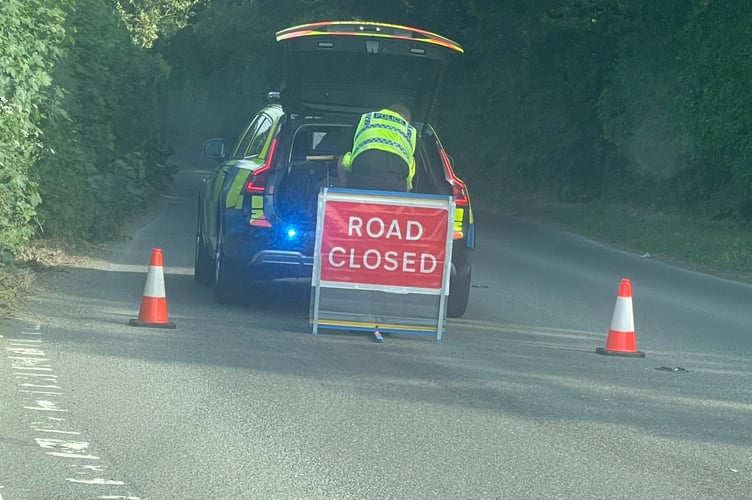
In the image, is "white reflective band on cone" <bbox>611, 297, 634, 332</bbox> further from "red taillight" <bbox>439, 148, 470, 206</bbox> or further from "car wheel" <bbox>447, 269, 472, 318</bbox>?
"red taillight" <bbox>439, 148, 470, 206</bbox>

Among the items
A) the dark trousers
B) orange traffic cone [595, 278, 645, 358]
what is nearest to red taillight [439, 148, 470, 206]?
the dark trousers

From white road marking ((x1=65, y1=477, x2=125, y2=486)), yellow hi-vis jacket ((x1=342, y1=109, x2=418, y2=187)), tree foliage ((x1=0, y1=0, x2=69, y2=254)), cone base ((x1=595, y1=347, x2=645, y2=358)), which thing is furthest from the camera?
tree foliage ((x1=0, y1=0, x2=69, y2=254))

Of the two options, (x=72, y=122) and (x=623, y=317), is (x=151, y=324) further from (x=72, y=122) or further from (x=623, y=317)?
(x=72, y=122)

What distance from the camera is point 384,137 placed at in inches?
428

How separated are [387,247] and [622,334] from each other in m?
1.97

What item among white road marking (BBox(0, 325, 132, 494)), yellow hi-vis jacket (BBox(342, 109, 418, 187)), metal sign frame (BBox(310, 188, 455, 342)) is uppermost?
yellow hi-vis jacket (BBox(342, 109, 418, 187))

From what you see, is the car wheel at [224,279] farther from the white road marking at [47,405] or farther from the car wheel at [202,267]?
the white road marking at [47,405]

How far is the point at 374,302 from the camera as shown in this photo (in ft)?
35.2

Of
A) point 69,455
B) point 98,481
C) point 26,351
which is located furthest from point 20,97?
point 98,481

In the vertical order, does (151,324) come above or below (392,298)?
below

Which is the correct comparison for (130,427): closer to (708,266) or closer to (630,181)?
(708,266)

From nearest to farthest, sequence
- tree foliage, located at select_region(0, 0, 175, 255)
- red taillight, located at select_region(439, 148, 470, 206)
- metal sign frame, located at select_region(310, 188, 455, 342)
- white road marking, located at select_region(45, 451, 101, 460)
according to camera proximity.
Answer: white road marking, located at select_region(45, 451, 101, 460) → metal sign frame, located at select_region(310, 188, 455, 342) → red taillight, located at select_region(439, 148, 470, 206) → tree foliage, located at select_region(0, 0, 175, 255)

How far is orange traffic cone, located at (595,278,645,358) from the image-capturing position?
10.4 metres

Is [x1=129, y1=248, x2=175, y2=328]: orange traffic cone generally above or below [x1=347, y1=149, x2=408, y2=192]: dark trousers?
below
